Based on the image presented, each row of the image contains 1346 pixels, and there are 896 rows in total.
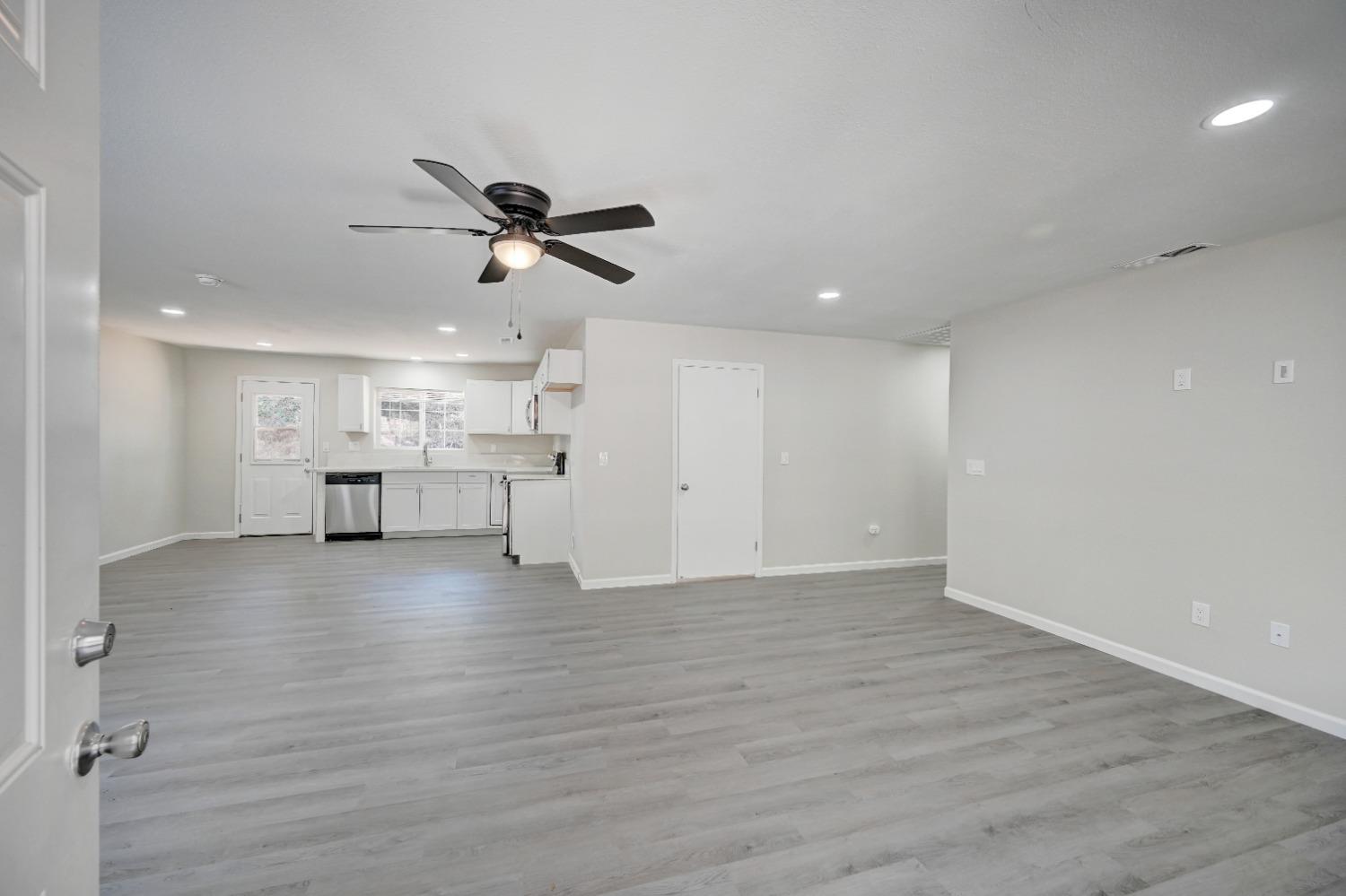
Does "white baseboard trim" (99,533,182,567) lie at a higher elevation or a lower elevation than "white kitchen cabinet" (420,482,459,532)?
lower

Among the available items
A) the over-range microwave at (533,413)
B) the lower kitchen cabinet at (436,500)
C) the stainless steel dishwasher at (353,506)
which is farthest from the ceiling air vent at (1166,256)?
the stainless steel dishwasher at (353,506)

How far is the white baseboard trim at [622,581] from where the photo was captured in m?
4.66

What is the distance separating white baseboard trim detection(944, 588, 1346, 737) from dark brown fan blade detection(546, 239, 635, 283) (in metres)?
3.82

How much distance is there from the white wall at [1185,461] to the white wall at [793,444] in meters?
1.30

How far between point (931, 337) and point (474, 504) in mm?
6158

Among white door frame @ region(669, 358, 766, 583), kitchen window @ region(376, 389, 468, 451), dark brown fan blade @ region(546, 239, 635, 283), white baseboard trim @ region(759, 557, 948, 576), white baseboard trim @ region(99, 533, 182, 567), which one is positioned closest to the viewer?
dark brown fan blade @ region(546, 239, 635, 283)

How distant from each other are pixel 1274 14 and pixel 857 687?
116 inches

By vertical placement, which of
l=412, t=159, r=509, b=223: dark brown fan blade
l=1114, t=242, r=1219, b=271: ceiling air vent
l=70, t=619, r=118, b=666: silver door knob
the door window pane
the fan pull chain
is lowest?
l=70, t=619, r=118, b=666: silver door knob

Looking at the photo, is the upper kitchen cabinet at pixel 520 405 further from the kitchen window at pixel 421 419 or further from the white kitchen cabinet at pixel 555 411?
the white kitchen cabinet at pixel 555 411

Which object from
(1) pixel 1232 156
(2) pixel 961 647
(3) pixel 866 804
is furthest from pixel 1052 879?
(1) pixel 1232 156

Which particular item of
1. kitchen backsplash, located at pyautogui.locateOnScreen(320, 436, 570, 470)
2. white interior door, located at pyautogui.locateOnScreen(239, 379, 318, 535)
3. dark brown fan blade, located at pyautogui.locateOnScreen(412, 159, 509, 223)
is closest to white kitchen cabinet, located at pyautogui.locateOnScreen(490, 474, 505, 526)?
kitchen backsplash, located at pyautogui.locateOnScreen(320, 436, 570, 470)

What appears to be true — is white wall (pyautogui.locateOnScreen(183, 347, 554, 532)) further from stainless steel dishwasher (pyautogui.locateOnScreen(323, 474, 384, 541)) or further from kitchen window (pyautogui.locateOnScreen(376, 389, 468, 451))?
stainless steel dishwasher (pyautogui.locateOnScreen(323, 474, 384, 541))

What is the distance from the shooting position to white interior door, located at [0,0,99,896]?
1.77ft

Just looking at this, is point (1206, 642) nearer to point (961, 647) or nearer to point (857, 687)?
point (961, 647)
